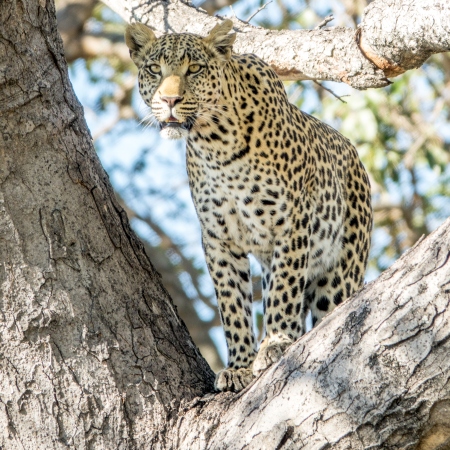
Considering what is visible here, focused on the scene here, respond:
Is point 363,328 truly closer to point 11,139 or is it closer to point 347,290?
point 11,139

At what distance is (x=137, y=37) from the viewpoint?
20.7 ft

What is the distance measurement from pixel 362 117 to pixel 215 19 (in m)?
3.94

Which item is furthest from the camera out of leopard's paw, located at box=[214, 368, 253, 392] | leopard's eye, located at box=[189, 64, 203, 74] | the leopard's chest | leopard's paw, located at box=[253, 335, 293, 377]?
the leopard's chest

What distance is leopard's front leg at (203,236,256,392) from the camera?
20.6ft

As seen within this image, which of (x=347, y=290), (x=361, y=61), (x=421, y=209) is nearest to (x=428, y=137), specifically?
(x=421, y=209)

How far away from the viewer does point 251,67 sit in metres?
6.41

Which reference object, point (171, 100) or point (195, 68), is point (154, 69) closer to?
point (195, 68)

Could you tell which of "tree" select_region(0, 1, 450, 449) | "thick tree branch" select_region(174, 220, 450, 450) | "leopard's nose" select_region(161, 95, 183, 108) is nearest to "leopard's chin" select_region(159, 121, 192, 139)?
"leopard's nose" select_region(161, 95, 183, 108)

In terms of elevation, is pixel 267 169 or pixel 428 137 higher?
pixel 428 137

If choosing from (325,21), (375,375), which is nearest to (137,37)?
(325,21)

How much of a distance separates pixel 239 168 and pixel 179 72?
0.79 metres

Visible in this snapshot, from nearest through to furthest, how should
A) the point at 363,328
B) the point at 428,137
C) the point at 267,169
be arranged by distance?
the point at 363,328 → the point at 267,169 → the point at 428,137

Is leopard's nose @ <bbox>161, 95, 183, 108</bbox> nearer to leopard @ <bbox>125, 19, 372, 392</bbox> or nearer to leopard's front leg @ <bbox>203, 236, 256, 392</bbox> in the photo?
leopard @ <bbox>125, 19, 372, 392</bbox>

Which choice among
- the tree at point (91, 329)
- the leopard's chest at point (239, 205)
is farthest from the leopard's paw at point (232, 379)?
the leopard's chest at point (239, 205)
